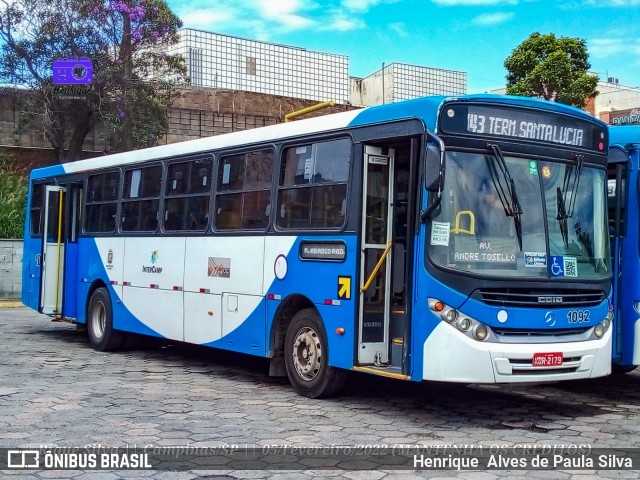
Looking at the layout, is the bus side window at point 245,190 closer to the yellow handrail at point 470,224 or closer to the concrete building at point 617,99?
the yellow handrail at point 470,224

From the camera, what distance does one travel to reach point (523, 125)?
26.9 ft

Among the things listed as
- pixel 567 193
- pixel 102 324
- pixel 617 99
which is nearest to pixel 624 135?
pixel 567 193

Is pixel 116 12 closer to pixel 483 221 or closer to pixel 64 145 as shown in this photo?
pixel 64 145

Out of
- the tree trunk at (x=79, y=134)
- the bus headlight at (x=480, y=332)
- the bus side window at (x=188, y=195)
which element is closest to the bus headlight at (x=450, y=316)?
the bus headlight at (x=480, y=332)

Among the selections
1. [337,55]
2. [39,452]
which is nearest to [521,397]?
[39,452]

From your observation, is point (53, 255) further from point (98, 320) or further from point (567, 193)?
point (567, 193)

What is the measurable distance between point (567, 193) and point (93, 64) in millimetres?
18634

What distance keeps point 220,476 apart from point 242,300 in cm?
424

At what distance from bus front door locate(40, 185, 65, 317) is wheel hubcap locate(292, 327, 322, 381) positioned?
6806 millimetres

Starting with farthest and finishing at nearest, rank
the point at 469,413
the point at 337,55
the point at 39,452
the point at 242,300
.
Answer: the point at 337,55 → the point at 242,300 → the point at 469,413 → the point at 39,452

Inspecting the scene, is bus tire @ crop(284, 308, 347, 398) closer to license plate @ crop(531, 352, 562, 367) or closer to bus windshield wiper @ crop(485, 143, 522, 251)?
license plate @ crop(531, 352, 562, 367)

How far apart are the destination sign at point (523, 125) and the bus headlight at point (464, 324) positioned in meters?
1.68

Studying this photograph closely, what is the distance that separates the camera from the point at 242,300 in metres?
10.2

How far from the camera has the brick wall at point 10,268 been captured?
23172 millimetres
